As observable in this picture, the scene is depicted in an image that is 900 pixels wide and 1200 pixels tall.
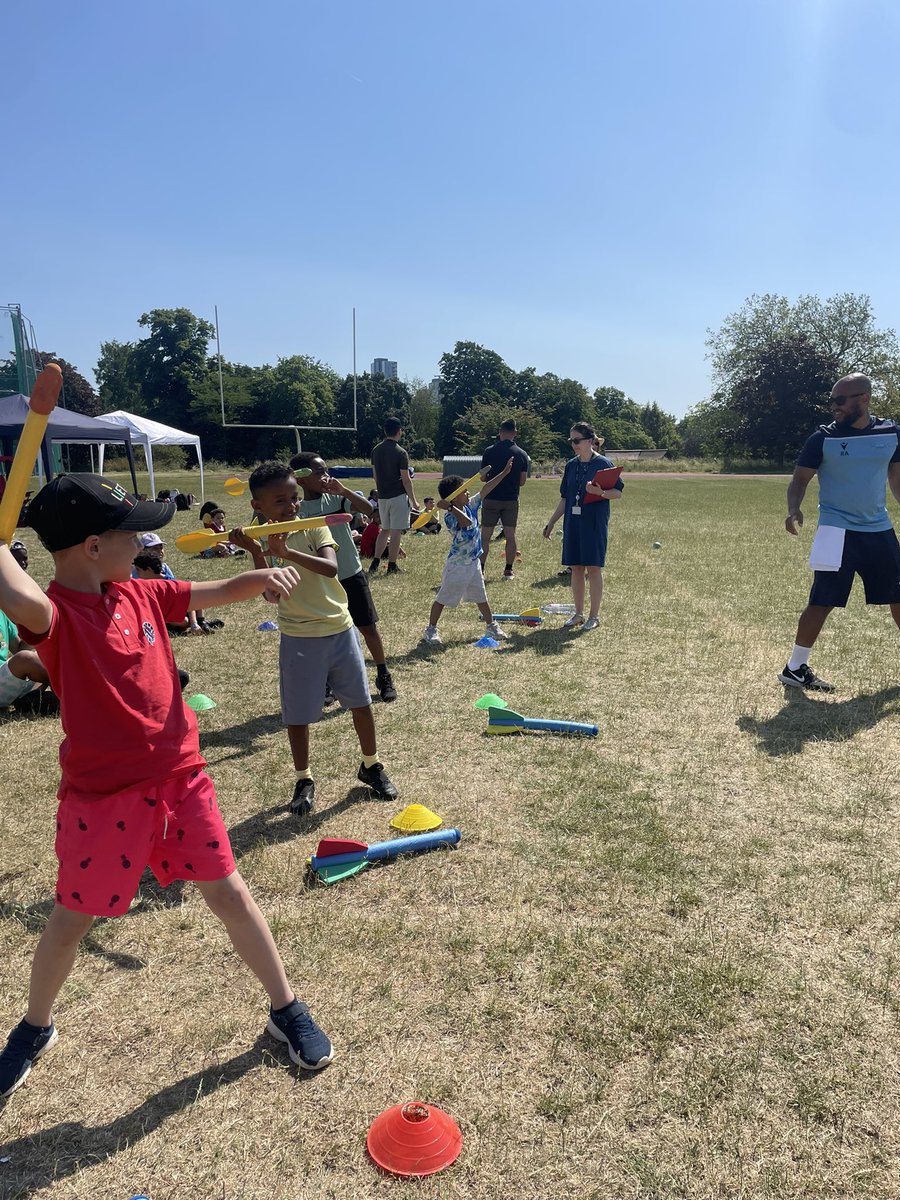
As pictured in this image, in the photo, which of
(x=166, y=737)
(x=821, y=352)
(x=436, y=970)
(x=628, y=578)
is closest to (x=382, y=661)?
(x=436, y=970)

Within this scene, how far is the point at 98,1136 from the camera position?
2.29 metres

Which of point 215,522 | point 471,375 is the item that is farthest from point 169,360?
point 215,522

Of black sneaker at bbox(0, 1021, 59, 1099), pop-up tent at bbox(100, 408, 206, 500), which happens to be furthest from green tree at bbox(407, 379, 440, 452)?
black sneaker at bbox(0, 1021, 59, 1099)

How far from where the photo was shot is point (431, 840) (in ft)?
12.8

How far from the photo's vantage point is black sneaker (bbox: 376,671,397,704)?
6.21 metres

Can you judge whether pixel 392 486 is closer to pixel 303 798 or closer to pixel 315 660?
pixel 315 660

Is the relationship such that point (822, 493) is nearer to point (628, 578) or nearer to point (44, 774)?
point (628, 578)

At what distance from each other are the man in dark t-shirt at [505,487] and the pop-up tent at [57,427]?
783 cm

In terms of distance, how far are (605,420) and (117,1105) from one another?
3555 inches

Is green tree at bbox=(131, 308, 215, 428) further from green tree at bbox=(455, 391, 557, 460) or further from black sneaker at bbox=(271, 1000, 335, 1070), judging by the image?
black sneaker at bbox=(271, 1000, 335, 1070)

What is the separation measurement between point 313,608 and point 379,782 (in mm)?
1104

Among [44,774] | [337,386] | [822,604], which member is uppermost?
[337,386]

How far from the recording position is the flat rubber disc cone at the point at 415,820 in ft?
13.3

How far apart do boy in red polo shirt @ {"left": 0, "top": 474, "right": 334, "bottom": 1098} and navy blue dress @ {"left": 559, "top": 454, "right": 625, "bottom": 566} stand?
19.0ft
